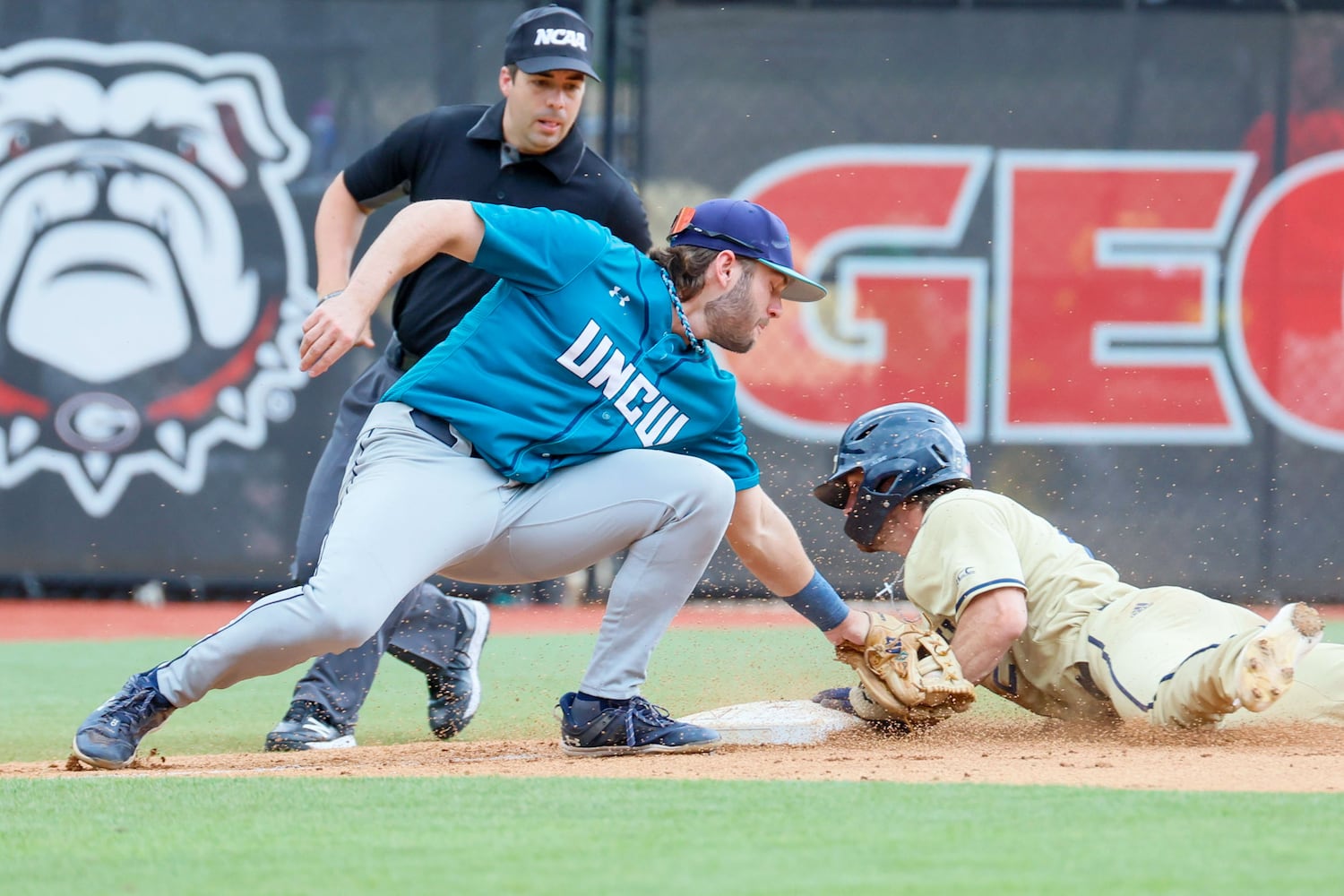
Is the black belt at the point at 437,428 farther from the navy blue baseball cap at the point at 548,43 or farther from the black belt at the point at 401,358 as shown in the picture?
the navy blue baseball cap at the point at 548,43

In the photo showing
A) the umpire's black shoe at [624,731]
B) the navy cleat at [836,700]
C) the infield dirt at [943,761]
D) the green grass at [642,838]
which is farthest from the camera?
the navy cleat at [836,700]

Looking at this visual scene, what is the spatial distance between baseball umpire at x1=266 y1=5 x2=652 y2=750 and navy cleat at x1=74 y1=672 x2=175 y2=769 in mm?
776

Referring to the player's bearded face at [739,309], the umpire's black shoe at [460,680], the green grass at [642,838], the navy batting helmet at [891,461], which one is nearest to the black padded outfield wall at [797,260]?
the umpire's black shoe at [460,680]

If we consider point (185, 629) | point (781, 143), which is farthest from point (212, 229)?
point (781, 143)

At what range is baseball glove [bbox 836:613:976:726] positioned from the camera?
4102 millimetres

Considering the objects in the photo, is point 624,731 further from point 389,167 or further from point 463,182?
point 389,167

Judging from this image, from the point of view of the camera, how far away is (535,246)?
3.89 m

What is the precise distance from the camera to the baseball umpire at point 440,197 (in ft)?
15.5

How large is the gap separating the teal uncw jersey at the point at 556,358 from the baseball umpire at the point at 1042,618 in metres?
0.73

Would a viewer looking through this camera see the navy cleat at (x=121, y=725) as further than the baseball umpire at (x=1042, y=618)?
No

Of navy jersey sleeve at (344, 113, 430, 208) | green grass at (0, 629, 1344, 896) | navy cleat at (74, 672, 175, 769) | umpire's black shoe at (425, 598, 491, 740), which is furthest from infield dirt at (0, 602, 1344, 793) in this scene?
navy jersey sleeve at (344, 113, 430, 208)

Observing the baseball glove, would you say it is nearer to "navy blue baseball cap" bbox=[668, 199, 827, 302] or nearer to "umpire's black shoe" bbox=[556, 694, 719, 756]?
"umpire's black shoe" bbox=[556, 694, 719, 756]

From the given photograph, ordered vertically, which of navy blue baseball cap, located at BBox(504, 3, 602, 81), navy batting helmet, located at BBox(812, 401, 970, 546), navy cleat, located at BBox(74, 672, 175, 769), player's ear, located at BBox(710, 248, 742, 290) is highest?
navy blue baseball cap, located at BBox(504, 3, 602, 81)

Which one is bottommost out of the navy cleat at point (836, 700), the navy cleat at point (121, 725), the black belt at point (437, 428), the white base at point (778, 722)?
the white base at point (778, 722)
